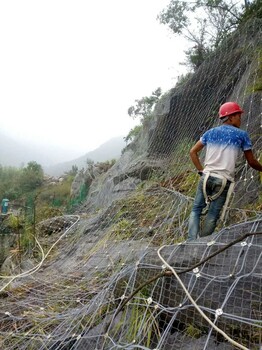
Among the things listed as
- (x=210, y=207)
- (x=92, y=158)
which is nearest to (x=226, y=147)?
(x=210, y=207)

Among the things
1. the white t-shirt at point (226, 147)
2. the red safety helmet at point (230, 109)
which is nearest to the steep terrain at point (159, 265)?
the white t-shirt at point (226, 147)

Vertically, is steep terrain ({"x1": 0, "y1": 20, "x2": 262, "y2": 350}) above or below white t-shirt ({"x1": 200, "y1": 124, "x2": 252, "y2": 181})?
below

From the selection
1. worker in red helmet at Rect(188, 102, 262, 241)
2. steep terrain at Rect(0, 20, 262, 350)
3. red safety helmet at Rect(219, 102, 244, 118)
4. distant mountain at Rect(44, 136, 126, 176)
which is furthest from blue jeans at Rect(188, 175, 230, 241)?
distant mountain at Rect(44, 136, 126, 176)

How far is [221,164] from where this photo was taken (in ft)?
8.67

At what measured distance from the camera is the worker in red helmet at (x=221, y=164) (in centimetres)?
260

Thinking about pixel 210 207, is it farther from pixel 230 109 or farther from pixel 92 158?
pixel 92 158

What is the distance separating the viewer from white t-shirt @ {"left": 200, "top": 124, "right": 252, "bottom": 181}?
2590 mm

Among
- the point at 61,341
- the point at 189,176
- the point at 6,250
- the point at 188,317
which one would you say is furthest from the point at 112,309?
the point at 6,250

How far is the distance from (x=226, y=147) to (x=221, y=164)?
5.0 inches

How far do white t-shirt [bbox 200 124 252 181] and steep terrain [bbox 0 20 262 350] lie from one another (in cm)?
42

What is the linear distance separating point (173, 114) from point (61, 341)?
18.7 ft

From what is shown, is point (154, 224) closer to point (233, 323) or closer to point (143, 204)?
point (143, 204)

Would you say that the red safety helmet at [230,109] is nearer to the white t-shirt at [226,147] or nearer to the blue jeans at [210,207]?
the white t-shirt at [226,147]

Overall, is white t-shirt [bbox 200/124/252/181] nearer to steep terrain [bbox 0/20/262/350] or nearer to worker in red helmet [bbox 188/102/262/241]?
worker in red helmet [bbox 188/102/262/241]
